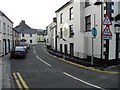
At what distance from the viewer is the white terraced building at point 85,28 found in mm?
19438

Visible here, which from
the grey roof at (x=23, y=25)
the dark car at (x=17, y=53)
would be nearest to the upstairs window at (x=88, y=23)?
the dark car at (x=17, y=53)

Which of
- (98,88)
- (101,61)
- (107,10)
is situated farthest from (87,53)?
(98,88)

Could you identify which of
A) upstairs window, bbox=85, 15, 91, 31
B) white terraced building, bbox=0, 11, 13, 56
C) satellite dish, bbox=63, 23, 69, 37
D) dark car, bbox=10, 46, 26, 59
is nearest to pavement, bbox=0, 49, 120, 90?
upstairs window, bbox=85, 15, 91, 31

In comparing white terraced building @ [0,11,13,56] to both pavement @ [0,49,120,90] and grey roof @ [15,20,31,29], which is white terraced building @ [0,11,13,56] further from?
grey roof @ [15,20,31,29]

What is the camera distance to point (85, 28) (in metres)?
25.6

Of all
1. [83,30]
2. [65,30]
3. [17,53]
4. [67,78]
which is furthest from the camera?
[65,30]

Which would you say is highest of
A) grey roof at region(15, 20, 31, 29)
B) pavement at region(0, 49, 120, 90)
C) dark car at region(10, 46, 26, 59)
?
grey roof at region(15, 20, 31, 29)

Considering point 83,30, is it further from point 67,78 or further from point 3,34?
point 67,78

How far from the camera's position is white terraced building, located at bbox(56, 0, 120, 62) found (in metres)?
19.4

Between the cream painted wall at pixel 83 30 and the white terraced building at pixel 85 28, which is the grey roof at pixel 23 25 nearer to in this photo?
the white terraced building at pixel 85 28

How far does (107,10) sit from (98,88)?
10.4m

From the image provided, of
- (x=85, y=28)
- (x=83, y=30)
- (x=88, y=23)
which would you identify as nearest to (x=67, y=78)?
(x=88, y=23)

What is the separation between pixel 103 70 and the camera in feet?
53.9

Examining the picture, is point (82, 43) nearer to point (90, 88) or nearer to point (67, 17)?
point (67, 17)
